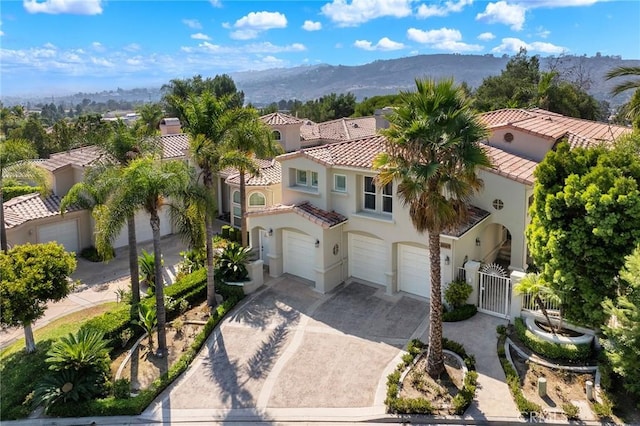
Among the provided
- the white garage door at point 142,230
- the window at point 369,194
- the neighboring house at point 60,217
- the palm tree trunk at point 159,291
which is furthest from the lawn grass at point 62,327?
the window at point 369,194

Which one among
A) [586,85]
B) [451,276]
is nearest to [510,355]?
[451,276]

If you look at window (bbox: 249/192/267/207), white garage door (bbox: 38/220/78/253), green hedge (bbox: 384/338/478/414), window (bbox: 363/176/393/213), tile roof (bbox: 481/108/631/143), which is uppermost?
tile roof (bbox: 481/108/631/143)

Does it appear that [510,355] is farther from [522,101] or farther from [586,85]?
[586,85]

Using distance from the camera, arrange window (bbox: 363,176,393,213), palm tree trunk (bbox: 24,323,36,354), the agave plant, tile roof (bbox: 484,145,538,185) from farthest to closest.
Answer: the agave plant < window (bbox: 363,176,393,213) < tile roof (bbox: 484,145,538,185) < palm tree trunk (bbox: 24,323,36,354)

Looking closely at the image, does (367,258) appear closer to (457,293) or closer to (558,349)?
(457,293)

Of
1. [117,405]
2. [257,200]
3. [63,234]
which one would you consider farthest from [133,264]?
[257,200]

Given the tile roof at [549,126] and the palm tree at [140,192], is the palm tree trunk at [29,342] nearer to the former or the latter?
the palm tree at [140,192]

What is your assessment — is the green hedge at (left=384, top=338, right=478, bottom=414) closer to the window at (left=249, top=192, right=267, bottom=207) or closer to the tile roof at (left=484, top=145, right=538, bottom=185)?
the tile roof at (left=484, top=145, right=538, bottom=185)

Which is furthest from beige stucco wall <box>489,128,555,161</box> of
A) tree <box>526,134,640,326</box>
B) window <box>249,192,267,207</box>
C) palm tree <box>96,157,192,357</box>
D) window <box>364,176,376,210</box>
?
palm tree <box>96,157,192,357</box>
